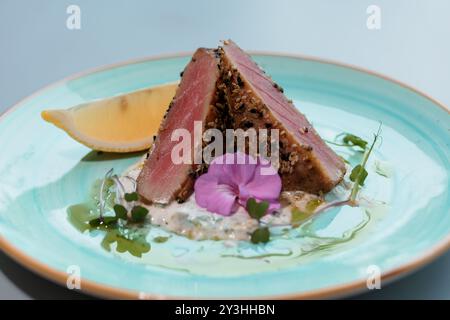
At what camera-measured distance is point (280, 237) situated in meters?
A: 2.78

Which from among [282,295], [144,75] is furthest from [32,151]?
[282,295]

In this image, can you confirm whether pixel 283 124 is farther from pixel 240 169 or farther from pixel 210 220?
pixel 210 220

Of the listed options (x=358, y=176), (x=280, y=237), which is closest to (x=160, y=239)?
(x=280, y=237)

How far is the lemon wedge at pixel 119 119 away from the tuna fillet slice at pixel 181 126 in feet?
0.88

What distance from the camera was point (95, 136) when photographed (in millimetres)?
3525

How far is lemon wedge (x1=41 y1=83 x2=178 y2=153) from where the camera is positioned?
3.47 m

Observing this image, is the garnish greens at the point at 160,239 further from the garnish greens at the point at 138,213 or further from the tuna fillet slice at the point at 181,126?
the tuna fillet slice at the point at 181,126

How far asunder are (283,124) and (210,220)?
62cm

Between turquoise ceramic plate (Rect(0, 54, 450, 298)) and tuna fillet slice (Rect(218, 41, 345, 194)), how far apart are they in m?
0.22

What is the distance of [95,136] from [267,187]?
1.02m

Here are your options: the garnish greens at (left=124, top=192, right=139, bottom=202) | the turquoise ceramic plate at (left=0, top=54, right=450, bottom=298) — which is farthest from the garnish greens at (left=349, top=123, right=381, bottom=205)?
the garnish greens at (left=124, top=192, right=139, bottom=202)

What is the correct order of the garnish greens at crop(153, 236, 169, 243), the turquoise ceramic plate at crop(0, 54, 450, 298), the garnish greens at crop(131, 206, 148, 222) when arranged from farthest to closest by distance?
the garnish greens at crop(131, 206, 148, 222) < the garnish greens at crop(153, 236, 169, 243) < the turquoise ceramic plate at crop(0, 54, 450, 298)

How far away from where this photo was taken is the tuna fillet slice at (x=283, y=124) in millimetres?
3121

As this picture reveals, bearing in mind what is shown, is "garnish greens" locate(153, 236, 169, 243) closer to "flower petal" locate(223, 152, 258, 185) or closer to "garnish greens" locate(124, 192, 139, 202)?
"garnish greens" locate(124, 192, 139, 202)
